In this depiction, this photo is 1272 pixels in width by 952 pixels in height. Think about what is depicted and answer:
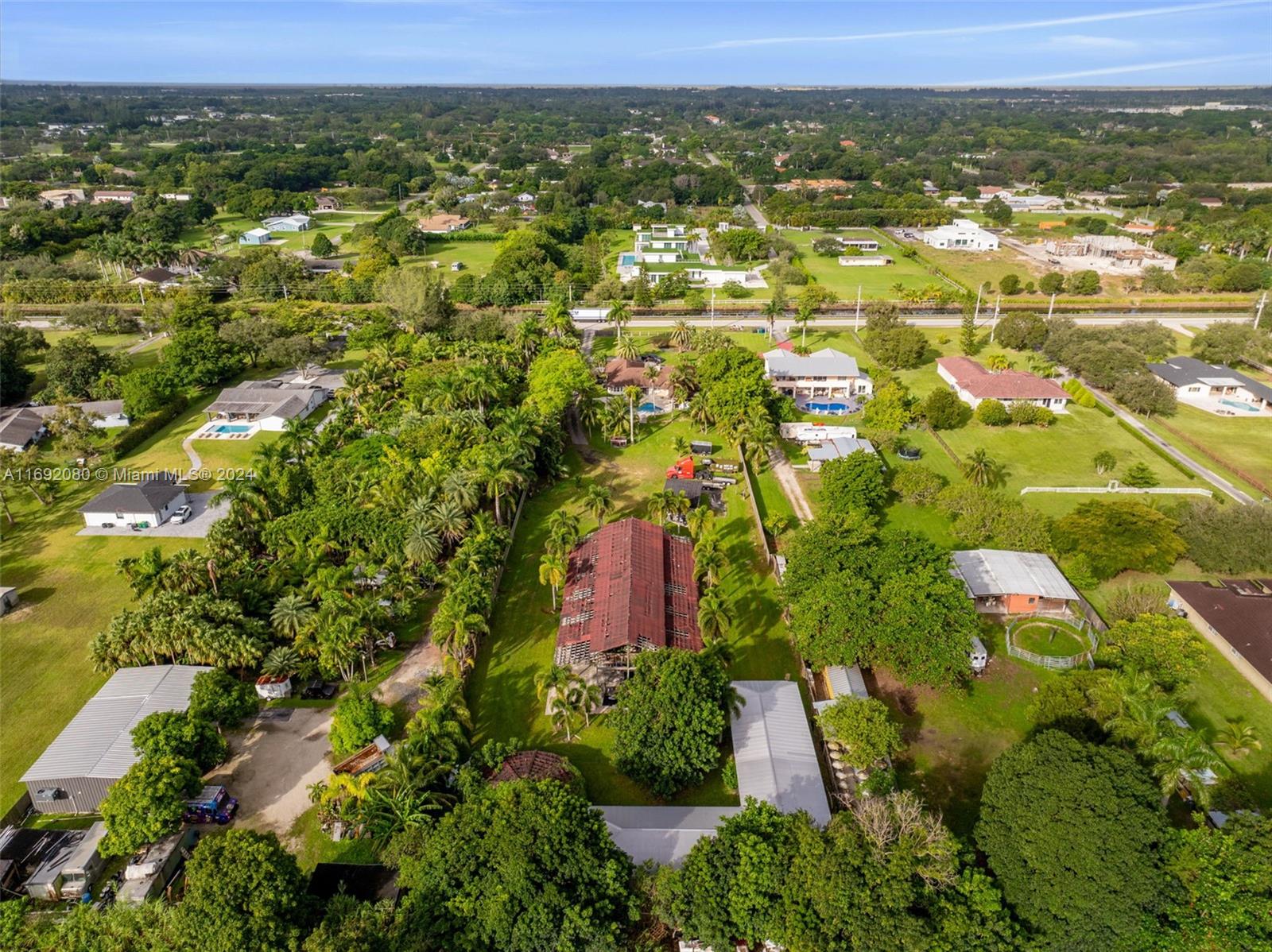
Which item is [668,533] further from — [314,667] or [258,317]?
[258,317]

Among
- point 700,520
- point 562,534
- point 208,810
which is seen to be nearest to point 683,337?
point 700,520

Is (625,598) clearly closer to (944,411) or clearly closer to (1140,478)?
(944,411)

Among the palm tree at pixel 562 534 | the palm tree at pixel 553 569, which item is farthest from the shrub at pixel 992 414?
the palm tree at pixel 553 569

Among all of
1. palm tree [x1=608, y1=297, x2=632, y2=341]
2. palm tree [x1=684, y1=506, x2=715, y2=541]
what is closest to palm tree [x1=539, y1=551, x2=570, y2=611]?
palm tree [x1=684, y1=506, x2=715, y2=541]

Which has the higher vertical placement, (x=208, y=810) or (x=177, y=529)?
(x=177, y=529)

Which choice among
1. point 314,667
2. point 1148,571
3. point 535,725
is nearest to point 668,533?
point 535,725

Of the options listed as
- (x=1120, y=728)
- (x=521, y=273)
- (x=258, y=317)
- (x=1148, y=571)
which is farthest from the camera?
(x=521, y=273)
